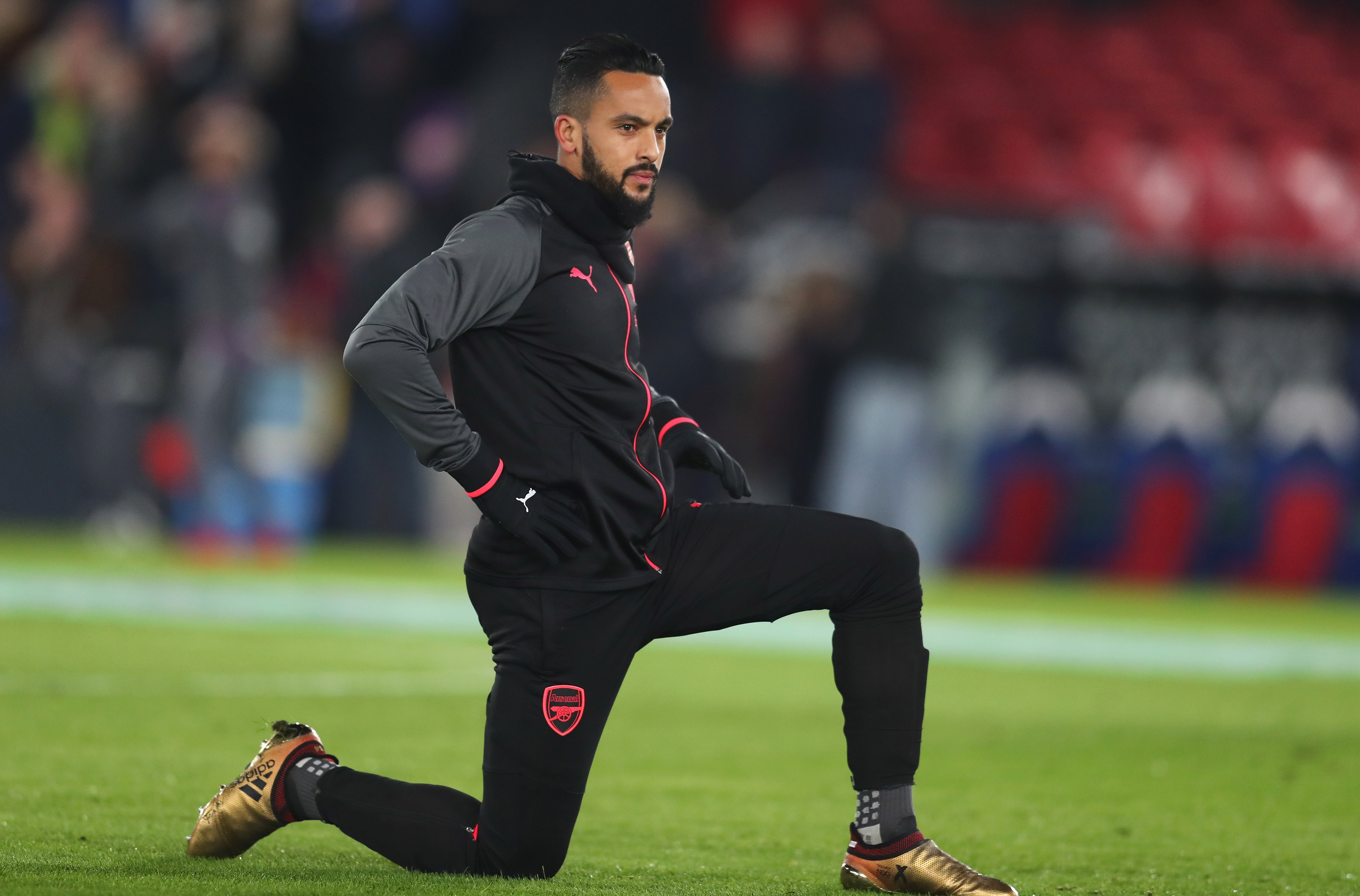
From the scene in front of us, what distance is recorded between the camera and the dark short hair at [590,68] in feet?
15.3

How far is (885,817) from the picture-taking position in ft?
14.9

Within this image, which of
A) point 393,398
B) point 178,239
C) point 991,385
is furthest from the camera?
point 991,385

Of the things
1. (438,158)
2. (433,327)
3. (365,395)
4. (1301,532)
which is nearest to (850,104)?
(438,158)

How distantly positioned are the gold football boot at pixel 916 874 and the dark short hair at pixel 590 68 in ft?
5.97

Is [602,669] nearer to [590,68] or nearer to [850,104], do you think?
[590,68]

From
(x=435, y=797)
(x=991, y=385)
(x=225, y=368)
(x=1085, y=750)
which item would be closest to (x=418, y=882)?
(x=435, y=797)

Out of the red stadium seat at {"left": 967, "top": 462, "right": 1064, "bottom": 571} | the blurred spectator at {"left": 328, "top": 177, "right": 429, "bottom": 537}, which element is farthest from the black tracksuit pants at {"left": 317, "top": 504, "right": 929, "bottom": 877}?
the red stadium seat at {"left": 967, "top": 462, "right": 1064, "bottom": 571}

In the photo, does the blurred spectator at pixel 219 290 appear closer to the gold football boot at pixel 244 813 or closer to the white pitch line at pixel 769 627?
the white pitch line at pixel 769 627

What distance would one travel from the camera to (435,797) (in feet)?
15.3

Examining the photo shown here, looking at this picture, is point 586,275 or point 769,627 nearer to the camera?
point 586,275

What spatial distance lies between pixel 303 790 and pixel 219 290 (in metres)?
8.83

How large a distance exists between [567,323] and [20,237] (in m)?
11.7

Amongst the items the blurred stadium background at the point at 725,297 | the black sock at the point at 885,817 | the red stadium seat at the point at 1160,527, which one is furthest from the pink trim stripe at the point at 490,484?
the red stadium seat at the point at 1160,527

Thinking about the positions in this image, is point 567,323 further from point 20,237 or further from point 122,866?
point 20,237
